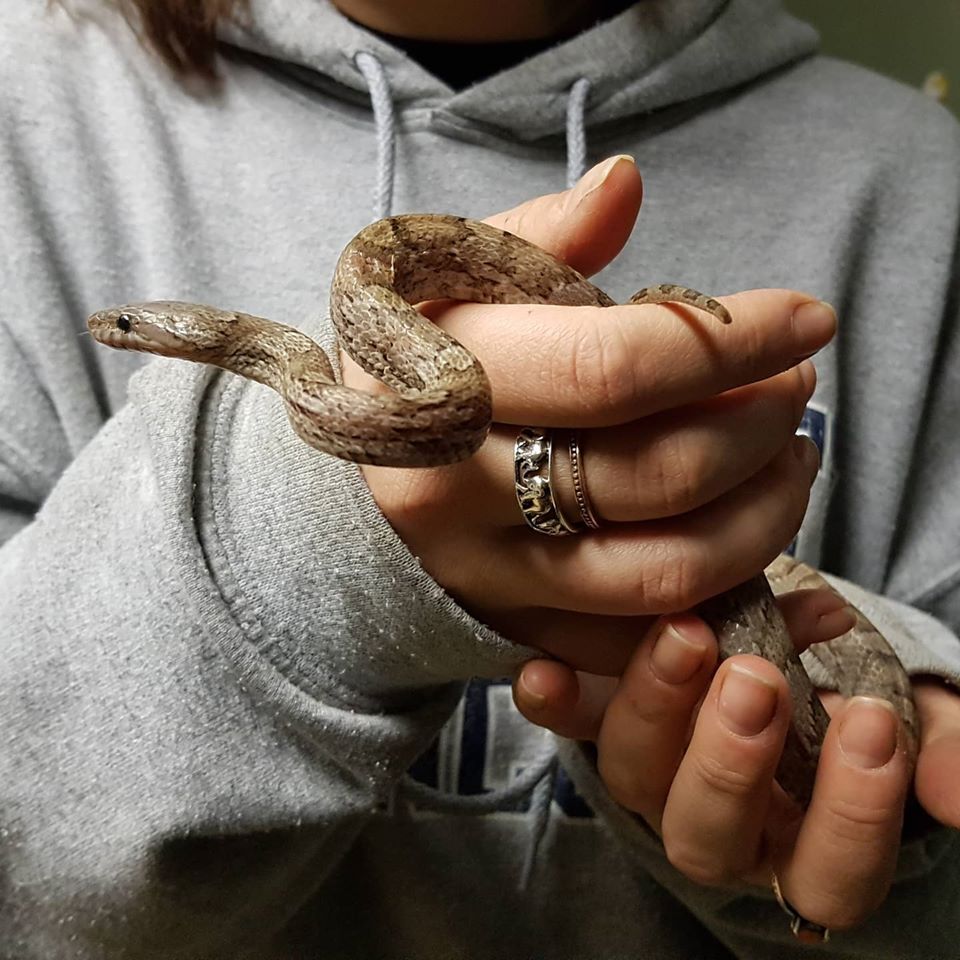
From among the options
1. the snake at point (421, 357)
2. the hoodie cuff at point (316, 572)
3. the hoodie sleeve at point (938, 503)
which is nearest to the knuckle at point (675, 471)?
the snake at point (421, 357)

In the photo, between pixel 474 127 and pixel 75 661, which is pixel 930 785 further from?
pixel 474 127

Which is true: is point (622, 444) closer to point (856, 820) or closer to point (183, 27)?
point (856, 820)

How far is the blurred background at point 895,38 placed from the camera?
2.09 m

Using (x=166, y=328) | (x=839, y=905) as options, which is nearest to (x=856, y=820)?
(x=839, y=905)

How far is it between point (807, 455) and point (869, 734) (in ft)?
0.85

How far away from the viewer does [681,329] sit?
2.06 feet

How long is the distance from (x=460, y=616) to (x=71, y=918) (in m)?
0.51

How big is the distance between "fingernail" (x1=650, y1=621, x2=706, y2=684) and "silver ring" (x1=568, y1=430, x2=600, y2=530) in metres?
0.16

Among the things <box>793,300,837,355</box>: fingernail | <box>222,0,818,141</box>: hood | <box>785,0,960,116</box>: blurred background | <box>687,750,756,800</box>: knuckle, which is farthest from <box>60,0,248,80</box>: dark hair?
<box>785,0,960,116</box>: blurred background

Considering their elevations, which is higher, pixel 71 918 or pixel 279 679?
pixel 279 679

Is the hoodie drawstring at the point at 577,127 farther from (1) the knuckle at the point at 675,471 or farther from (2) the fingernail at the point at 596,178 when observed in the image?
(1) the knuckle at the point at 675,471

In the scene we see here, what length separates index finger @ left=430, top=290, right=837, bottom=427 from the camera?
611mm

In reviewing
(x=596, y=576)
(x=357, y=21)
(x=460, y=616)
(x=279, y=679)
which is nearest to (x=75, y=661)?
(x=279, y=679)

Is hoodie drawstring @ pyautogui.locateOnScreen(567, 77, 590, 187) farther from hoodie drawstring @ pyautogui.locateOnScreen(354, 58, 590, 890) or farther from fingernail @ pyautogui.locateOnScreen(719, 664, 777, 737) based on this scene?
fingernail @ pyautogui.locateOnScreen(719, 664, 777, 737)
